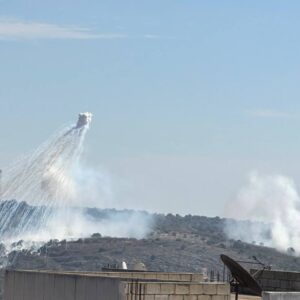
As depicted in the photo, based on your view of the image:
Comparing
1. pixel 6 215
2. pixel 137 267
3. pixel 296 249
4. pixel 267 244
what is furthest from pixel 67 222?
pixel 137 267

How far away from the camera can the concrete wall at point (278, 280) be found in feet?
217

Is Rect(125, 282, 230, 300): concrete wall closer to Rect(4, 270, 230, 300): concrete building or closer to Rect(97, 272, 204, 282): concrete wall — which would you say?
Rect(4, 270, 230, 300): concrete building

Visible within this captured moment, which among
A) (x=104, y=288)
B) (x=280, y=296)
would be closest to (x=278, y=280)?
(x=280, y=296)

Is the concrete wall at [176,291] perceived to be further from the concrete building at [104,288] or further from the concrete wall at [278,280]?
the concrete wall at [278,280]

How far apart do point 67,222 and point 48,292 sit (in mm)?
130894

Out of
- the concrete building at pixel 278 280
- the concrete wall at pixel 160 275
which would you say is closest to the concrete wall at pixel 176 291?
the concrete wall at pixel 160 275

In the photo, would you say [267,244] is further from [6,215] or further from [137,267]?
[137,267]

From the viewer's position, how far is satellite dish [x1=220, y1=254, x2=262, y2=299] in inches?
2163

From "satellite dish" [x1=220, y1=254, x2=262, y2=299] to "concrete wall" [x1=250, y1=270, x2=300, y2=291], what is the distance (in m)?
8.67

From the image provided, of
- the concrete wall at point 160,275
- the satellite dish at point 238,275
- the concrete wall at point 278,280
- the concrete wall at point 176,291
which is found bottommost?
the concrete wall at point 176,291

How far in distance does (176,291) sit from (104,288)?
2.69 m

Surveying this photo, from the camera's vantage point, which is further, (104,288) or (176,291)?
(104,288)

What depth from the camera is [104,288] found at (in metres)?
52.2

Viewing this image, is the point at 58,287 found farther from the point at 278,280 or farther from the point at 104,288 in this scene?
the point at 278,280
